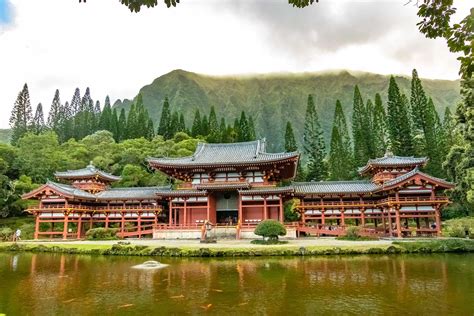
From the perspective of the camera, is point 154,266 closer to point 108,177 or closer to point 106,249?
point 106,249

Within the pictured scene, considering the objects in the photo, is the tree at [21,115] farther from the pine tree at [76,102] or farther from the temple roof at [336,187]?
the temple roof at [336,187]

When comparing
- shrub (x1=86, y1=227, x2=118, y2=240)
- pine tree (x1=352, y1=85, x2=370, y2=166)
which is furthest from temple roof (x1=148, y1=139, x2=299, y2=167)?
pine tree (x1=352, y1=85, x2=370, y2=166)

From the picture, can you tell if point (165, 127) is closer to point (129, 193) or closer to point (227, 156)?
point (129, 193)

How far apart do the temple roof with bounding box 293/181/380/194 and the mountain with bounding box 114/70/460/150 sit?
98079 mm

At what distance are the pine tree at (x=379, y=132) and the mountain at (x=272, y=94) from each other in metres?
76.7

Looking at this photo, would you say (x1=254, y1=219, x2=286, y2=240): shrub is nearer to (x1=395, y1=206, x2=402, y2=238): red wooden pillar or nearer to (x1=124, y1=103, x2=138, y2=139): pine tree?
(x1=395, y1=206, x2=402, y2=238): red wooden pillar

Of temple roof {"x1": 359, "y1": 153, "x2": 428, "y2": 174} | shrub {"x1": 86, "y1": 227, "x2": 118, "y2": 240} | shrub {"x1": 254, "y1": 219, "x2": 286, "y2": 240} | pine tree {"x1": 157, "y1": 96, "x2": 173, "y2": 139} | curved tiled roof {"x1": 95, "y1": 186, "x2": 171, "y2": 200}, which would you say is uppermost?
pine tree {"x1": 157, "y1": 96, "x2": 173, "y2": 139}

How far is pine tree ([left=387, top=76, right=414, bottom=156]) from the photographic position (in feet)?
154

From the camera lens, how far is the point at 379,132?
5166 centimetres

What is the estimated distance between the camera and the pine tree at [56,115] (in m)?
76.6

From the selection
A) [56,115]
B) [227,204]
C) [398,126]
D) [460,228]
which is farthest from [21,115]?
[460,228]

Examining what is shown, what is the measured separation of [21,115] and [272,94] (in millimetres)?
115653

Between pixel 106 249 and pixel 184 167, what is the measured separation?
434 inches

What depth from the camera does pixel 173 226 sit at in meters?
28.8
